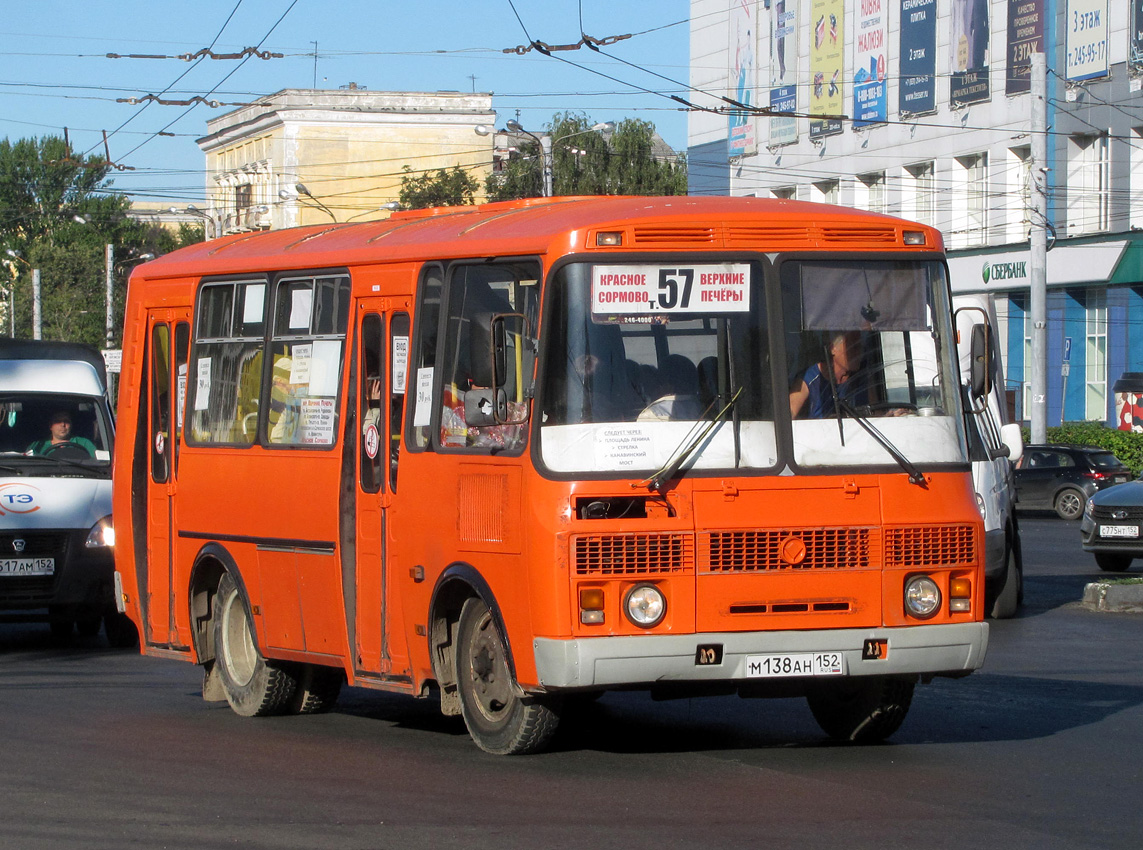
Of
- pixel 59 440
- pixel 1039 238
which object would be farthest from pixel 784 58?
pixel 59 440

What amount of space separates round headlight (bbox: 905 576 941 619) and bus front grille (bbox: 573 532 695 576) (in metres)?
1.07

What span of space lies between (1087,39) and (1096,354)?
7.31 meters

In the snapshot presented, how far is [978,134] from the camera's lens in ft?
159

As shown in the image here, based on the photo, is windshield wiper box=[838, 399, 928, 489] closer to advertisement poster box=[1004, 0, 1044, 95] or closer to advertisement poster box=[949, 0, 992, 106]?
advertisement poster box=[1004, 0, 1044, 95]

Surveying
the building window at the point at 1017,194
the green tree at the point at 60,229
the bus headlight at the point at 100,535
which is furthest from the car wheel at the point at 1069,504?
the green tree at the point at 60,229

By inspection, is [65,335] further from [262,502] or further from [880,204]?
[262,502]

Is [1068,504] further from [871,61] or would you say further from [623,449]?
[623,449]

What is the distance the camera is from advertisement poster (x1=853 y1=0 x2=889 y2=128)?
2010 inches

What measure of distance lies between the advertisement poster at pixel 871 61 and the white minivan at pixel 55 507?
122ft

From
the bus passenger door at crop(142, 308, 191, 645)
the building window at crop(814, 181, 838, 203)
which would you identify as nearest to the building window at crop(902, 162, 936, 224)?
the building window at crop(814, 181, 838, 203)

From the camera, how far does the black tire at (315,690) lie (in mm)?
11039

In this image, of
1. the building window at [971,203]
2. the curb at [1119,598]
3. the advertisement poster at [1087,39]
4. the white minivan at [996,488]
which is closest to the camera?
the white minivan at [996,488]

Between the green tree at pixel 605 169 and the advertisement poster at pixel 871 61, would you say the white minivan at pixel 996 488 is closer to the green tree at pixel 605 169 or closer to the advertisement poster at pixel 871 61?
the advertisement poster at pixel 871 61

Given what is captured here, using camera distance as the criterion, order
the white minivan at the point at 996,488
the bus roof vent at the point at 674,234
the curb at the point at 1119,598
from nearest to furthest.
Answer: the bus roof vent at the point at 674,234 < the white minivan at the point at 996,488 < the curb at the point at 1119,598
